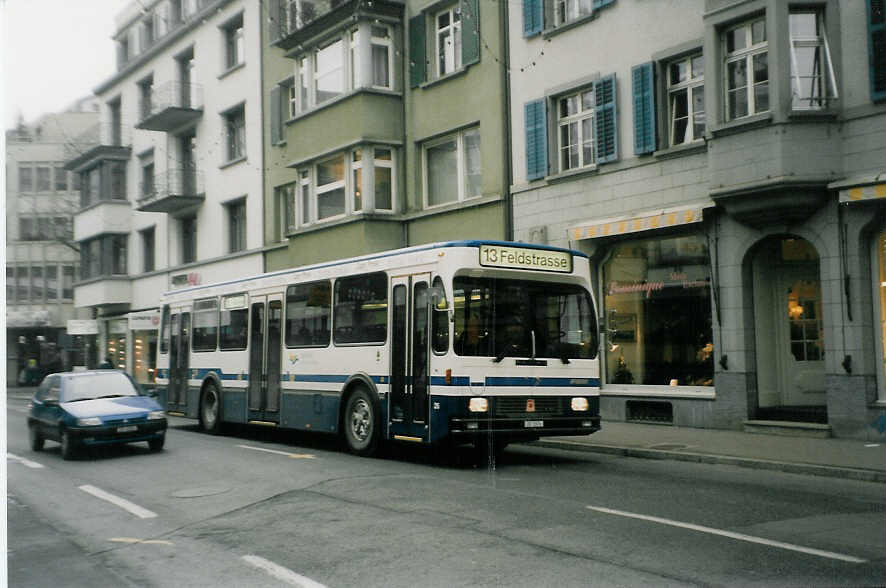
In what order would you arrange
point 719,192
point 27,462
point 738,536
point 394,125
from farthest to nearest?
point 394,125 < point 719,192 < point 27,462 < point 738,536

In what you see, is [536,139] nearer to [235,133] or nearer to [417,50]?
[417,50]

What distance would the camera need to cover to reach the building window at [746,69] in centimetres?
1579

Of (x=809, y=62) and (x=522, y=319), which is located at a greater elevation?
(x=809, y=62)

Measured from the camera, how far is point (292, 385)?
1622 centimetres

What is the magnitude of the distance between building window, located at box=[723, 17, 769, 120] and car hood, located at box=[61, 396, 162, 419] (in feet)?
36.6

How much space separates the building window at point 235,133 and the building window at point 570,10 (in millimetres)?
15443

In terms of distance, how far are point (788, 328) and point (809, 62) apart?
15.4ft

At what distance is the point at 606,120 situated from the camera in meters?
19.0

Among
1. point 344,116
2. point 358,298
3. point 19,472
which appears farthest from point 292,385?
point 344,116

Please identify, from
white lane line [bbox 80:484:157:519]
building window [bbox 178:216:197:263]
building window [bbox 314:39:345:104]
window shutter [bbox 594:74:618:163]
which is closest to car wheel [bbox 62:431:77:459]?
A: white lane line [bbox 80:484:157:519]

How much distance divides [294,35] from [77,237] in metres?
18.0

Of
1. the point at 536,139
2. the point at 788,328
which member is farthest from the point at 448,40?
the point at 788,328

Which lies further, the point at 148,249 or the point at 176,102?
the point at 148,249

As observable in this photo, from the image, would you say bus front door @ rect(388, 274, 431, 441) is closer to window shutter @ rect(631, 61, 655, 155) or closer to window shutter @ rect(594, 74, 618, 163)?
window shutter @ rect(631, 61, 655, 155)
